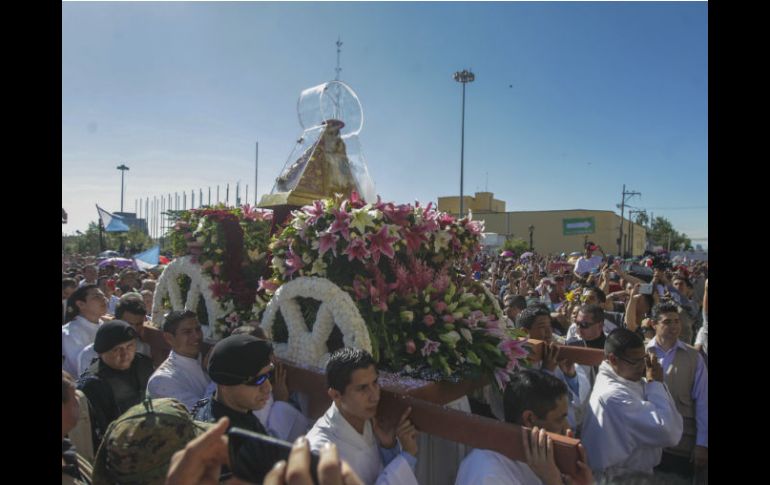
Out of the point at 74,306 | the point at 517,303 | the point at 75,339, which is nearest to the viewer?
the point at 75,339

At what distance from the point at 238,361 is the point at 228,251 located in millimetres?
2268

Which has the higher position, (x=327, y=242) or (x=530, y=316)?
(x=327, y=242)

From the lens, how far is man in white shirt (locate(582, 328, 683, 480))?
299cm

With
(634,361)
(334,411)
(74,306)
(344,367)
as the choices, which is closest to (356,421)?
(334,411)

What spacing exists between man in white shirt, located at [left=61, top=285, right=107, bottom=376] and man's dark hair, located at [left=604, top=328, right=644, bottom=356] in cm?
449

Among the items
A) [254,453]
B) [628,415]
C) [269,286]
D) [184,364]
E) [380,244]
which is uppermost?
[380,244]

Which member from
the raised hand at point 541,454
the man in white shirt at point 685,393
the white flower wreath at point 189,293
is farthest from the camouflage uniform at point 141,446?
the man in white shirt at point 685,393

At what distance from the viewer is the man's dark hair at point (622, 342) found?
3.11 metres

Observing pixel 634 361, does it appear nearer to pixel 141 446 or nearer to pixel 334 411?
pixel 334 411

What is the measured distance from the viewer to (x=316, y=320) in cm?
320

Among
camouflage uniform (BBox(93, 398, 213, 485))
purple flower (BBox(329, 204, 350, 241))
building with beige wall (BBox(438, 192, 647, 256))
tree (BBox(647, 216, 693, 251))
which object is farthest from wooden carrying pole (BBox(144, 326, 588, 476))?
tree (BBox(647, 216, 693, 251))

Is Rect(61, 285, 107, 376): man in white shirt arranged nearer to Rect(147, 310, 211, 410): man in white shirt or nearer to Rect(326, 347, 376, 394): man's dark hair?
Rect(147, 310, 211, 410): man in white shirt

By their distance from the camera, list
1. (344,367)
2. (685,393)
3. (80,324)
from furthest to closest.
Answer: (80,324) < (685,393) < (344,367)

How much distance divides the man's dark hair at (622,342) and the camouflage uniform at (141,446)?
261 cm
